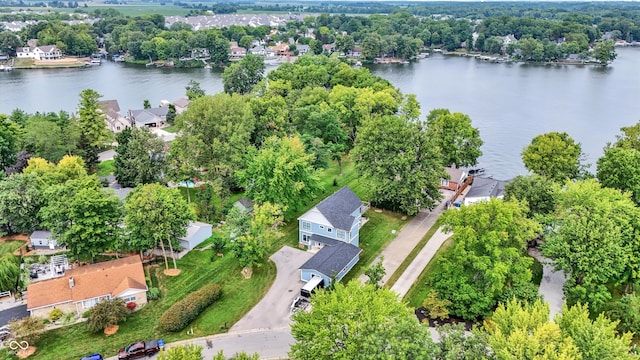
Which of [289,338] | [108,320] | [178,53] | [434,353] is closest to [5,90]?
[178,53]

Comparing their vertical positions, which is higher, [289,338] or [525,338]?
[525,338]

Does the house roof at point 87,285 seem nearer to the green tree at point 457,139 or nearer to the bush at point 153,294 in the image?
the bush at point 153,294

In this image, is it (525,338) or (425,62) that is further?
(425,62)

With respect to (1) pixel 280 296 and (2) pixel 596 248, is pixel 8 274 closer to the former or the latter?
(1) pixel 280 296

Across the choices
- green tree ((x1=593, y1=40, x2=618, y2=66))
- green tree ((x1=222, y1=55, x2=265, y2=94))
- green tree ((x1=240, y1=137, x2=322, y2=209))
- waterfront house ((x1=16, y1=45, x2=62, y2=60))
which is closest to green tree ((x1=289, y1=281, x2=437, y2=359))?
green tree ((x1=240, y1=137, x2=322, y2=209))

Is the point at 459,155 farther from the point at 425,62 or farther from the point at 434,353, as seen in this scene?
the point at 425,62

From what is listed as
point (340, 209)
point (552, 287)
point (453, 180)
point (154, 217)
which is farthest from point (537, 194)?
point (154, 217)

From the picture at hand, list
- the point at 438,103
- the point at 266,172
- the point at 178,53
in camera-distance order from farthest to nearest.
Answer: the point at 178,53
the point at 438,103
the point at 266,172
